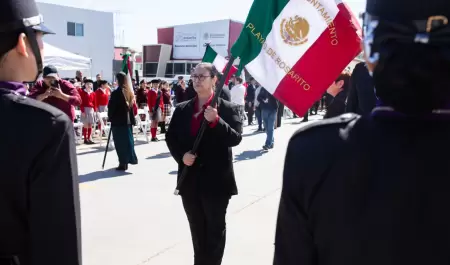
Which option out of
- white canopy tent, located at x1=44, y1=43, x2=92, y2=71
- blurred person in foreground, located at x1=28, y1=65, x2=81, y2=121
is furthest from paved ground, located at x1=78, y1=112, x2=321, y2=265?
white canopy tent, located at x1=44, y1=43, x2=92, y2=71

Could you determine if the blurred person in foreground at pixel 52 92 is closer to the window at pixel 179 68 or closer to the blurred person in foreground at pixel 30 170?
the blurred person in foreground at pixel 30 170

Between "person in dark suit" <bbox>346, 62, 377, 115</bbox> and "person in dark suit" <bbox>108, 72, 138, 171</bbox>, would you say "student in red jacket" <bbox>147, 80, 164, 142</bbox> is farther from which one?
"person in dark suit" <bbox>346, 62, 377, 115</bbox>

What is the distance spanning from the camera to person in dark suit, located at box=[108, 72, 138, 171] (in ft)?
26.4

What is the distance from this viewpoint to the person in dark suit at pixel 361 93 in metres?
3.05

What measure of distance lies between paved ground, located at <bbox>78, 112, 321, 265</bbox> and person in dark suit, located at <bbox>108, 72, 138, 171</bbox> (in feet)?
1.07

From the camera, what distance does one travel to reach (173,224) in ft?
17.0

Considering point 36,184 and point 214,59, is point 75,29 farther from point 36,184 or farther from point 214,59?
point 36,184

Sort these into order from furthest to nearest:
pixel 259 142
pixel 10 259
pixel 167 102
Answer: pixel 167 102, pixel 259 142, pixel 10 259

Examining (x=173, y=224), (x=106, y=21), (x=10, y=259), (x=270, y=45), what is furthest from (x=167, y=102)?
(x=106, y=21)

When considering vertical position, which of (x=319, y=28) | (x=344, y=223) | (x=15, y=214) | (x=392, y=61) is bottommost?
(x=15, y=214)

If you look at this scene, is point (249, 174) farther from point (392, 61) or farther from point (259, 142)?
point (392, 61)

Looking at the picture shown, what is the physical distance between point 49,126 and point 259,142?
427 inches

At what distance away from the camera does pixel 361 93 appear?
124 inches

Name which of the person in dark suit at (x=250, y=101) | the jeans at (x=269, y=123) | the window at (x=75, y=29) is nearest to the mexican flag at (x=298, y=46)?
the jeans at (x=269, y=123)
